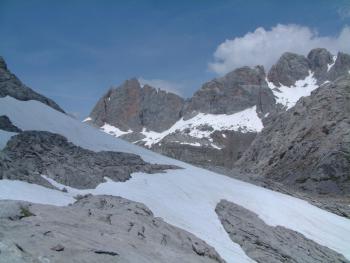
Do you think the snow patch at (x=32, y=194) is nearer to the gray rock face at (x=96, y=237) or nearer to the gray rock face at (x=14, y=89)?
the gray rock face at (x=96, y=237)

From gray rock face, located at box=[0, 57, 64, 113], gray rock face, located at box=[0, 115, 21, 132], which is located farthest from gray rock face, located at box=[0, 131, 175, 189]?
gray rock face, located at box=[0, 57, 64, 113]

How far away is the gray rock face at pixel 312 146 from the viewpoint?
324 feet

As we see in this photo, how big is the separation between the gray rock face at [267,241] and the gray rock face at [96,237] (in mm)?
4276

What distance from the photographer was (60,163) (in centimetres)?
3481

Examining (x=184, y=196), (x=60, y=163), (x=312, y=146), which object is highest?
(x=312, y=146)

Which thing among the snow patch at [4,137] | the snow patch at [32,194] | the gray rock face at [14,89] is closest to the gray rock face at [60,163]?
the snow patch at [4,137]

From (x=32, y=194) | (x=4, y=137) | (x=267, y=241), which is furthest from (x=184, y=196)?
(x=4, y=137)

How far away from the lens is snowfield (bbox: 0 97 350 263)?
28141mm

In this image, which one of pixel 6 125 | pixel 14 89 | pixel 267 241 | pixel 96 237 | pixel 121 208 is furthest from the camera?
pixel 14 89

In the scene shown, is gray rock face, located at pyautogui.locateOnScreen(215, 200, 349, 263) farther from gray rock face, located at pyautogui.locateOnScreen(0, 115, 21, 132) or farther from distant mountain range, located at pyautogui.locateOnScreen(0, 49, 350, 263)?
gray rock face, located at pyautogui.locateOnScreen(0, 115, 21, 132)

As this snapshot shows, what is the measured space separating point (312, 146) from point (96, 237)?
9947 cm

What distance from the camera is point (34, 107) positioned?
48406 millimetres

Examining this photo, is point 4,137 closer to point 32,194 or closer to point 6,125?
point 6,125

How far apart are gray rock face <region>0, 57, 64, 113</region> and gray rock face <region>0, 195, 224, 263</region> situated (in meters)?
25.0
